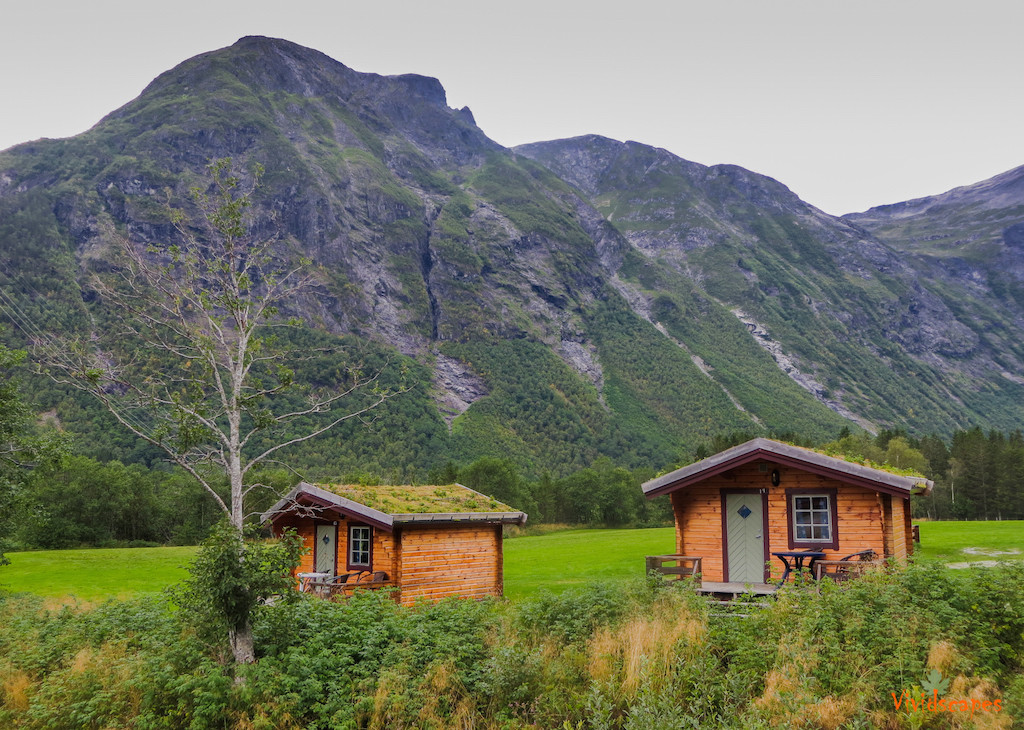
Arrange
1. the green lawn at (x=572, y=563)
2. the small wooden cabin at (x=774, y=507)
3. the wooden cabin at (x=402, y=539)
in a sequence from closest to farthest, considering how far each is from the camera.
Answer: the small wooden cabin at (x=774, y=507), the wooden cabin at (x=402, y=539), the green lawn at (x=572, y=563)

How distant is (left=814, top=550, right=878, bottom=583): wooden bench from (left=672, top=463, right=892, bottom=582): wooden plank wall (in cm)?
45

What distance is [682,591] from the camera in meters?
14.4

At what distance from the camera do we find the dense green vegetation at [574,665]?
32.7ft

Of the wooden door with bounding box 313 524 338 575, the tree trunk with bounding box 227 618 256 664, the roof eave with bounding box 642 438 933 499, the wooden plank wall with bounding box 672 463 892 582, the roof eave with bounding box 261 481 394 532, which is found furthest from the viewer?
the wooden door with bounding box 313 524 338 575

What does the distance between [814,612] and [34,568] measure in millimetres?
44625

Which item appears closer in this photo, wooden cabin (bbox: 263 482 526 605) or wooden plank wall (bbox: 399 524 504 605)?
wooden cabin (bbox: 263 482 526 605)

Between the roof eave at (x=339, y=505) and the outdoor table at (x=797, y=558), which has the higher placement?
the roof eave at (x=339, y=505)

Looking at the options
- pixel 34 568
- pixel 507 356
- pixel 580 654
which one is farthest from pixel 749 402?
pixel 580 654

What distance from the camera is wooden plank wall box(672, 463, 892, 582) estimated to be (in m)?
17.4

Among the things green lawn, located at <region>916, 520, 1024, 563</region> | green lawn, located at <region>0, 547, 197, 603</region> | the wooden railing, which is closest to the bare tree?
the wooden railing

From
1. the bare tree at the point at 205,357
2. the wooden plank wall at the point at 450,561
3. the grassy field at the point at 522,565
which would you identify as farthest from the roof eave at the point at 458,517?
the bare tree at the point at 205,357

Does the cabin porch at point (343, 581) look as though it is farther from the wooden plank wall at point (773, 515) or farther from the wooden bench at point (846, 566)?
the wooden bench at point (846, 566)

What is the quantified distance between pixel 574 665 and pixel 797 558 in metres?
7.93

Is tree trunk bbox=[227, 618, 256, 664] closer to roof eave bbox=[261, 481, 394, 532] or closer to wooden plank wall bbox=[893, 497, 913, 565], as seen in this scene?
roof eave bbox=[261, 481, 394, 532]
